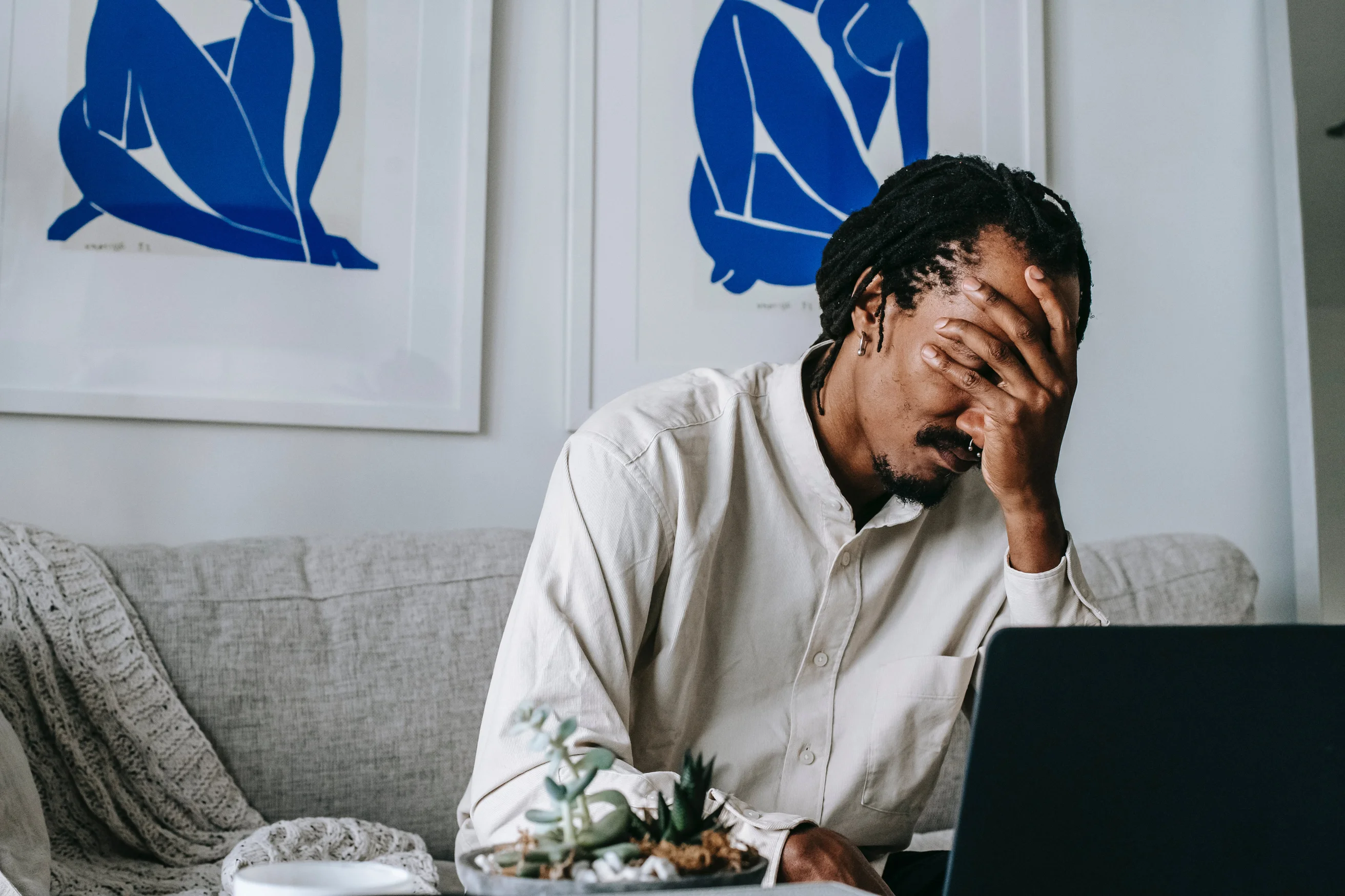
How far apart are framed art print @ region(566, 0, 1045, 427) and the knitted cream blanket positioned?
0.84m

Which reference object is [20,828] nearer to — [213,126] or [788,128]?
[213,126]

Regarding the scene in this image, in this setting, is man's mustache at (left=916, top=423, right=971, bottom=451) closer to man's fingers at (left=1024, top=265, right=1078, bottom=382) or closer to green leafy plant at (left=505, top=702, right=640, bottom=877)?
man's fingers at (left=1024, top=265, right=1078, bottom=382)

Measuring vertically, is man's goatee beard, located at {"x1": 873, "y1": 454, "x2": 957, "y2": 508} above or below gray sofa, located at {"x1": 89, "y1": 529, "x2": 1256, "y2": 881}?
above

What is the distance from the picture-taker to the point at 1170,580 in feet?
6.31

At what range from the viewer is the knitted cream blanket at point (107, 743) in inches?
53.4

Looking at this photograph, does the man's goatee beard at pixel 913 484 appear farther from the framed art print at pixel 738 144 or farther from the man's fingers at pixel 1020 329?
the framed art print at pixel 738 144

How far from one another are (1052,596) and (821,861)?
0.57 m

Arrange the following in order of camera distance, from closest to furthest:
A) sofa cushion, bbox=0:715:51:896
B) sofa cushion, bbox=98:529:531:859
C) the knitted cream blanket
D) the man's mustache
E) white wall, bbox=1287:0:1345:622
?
1. sofa cushion, bbox=0:715:51:896
2. the man's mustache
3. the knitted cream blanket
4. sofa cushion, bbox=98:529:531:859
5. white wall, bbox=1287:0:1345:622

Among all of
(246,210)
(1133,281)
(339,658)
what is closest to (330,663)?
(339,658)

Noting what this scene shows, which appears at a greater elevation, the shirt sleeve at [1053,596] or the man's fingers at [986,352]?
the man's fingers at [986,352]

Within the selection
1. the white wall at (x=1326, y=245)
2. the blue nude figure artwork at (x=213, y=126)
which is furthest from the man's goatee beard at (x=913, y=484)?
the white wall at (x=1326, y=245)

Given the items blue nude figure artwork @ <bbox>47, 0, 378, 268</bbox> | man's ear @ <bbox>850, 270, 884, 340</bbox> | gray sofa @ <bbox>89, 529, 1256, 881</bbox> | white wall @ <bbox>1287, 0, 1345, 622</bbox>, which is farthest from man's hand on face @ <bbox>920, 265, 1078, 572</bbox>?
white wall @ <bbox>1287, 0, 1345, 622</bbox>

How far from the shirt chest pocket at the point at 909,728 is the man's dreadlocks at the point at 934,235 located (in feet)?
1.12

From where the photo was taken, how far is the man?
43.8 inches
